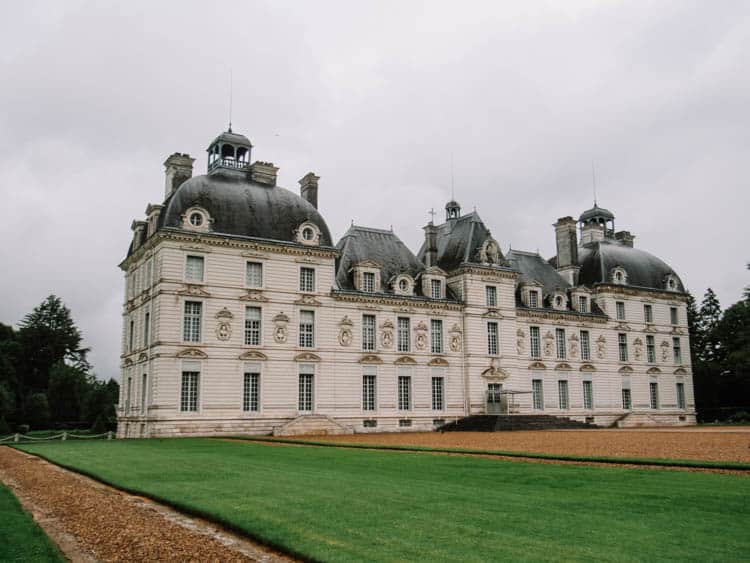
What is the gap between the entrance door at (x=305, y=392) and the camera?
1503 inches

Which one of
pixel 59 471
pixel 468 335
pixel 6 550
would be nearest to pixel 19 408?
pixel 468 335

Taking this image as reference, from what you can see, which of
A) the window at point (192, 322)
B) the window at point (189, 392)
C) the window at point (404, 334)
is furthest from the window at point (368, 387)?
the window at point (192, 322)

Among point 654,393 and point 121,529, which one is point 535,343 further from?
point 121,529

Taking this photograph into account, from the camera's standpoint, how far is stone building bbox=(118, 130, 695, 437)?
3575cm

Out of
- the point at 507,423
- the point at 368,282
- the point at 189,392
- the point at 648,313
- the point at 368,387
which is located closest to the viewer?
the point at 189,392

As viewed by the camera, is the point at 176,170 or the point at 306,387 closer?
the point at 306,387

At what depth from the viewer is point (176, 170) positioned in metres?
40.4

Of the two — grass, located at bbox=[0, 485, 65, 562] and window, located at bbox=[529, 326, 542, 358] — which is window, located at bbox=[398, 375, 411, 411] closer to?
window, located at bbox=[529, 326, 542, 358]

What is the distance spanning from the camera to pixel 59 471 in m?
18.6

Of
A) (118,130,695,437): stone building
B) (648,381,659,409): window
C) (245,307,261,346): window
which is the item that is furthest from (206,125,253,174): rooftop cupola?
(648,381,659,409): window

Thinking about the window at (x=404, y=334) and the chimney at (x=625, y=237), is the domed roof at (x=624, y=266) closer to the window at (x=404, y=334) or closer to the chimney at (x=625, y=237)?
the chimney at (x=625, y=237)

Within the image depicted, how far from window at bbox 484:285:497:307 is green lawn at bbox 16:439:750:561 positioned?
1066 inches

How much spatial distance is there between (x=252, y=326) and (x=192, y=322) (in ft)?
10.2

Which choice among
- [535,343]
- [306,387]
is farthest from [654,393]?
[306,387]
